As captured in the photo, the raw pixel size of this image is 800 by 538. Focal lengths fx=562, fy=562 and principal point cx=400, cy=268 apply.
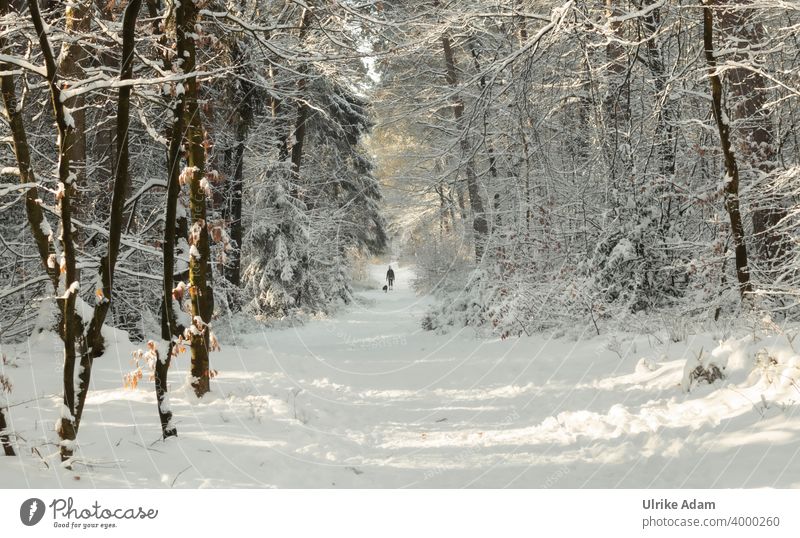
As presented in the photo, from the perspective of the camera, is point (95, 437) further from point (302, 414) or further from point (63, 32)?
point (63, 32)

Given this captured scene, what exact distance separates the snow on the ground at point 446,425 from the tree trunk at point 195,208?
47cm

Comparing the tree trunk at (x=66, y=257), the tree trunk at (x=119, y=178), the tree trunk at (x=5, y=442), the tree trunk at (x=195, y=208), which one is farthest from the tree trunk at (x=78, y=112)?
the tree trunk at (x=5, y=442)

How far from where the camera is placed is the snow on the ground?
390 cm

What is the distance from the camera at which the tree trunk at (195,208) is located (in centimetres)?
555

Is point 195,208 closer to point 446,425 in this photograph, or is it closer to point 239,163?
point 446,425

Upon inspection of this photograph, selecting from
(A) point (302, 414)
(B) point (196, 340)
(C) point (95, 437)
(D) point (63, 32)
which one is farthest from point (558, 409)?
(D) point (63, 32)

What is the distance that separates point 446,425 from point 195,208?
3603 mm

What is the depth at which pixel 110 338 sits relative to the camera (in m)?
8.70

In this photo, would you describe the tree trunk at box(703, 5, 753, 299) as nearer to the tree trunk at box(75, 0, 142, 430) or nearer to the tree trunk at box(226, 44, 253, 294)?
the tree trunk at box(75, 0, 142, 430)

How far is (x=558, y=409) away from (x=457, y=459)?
5.91 feet

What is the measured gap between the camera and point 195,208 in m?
5.86

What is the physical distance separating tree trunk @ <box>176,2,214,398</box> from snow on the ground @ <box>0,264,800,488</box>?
0.47 metres
